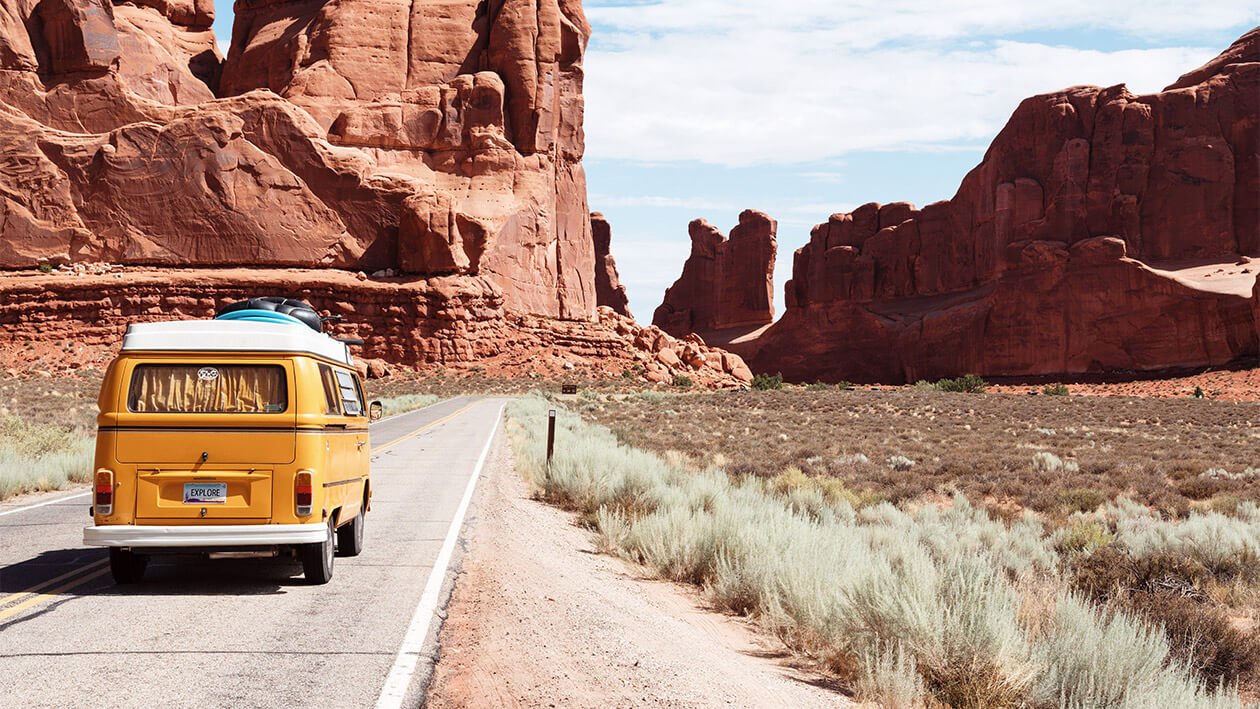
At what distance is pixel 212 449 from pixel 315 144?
68.2 meters

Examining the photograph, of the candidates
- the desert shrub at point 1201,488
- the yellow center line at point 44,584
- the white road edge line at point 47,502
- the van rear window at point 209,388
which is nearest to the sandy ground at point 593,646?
the van rear window at point 209,388

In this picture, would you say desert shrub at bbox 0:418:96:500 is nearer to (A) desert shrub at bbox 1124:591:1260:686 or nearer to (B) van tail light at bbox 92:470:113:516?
(B) van tail light at bbox 92:470:113:516

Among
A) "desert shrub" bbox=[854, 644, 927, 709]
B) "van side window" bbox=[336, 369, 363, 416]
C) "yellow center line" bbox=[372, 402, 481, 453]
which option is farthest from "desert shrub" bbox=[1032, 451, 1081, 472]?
"desert shrub" bbox=[854, 644, 927, 709]

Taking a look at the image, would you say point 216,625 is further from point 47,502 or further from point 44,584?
point 47,502

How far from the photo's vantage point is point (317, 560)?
25.0 ft

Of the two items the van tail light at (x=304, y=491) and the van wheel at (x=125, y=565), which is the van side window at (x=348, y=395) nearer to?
the van tail light at (x=304, y=491)

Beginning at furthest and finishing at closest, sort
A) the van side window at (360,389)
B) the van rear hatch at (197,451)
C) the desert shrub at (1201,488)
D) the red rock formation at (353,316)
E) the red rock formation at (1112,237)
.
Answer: the red rock formation at (1112,237) < the red rock formation at (353,316) < the desert shrub at (1201,488) < the van side window at (360,389) < the van rear hatch at (197,451)

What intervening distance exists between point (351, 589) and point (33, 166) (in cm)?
7327

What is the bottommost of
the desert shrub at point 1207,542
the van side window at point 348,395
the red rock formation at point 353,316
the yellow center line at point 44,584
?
the desert shrub at point 1207,542

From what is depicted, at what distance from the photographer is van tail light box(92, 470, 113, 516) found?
7.22m

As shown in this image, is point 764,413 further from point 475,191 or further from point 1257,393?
point 1257,393

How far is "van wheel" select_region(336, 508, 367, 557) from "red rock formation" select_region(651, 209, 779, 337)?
12405cm

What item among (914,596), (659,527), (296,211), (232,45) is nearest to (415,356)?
(296,211)

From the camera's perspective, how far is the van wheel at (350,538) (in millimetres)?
9031
